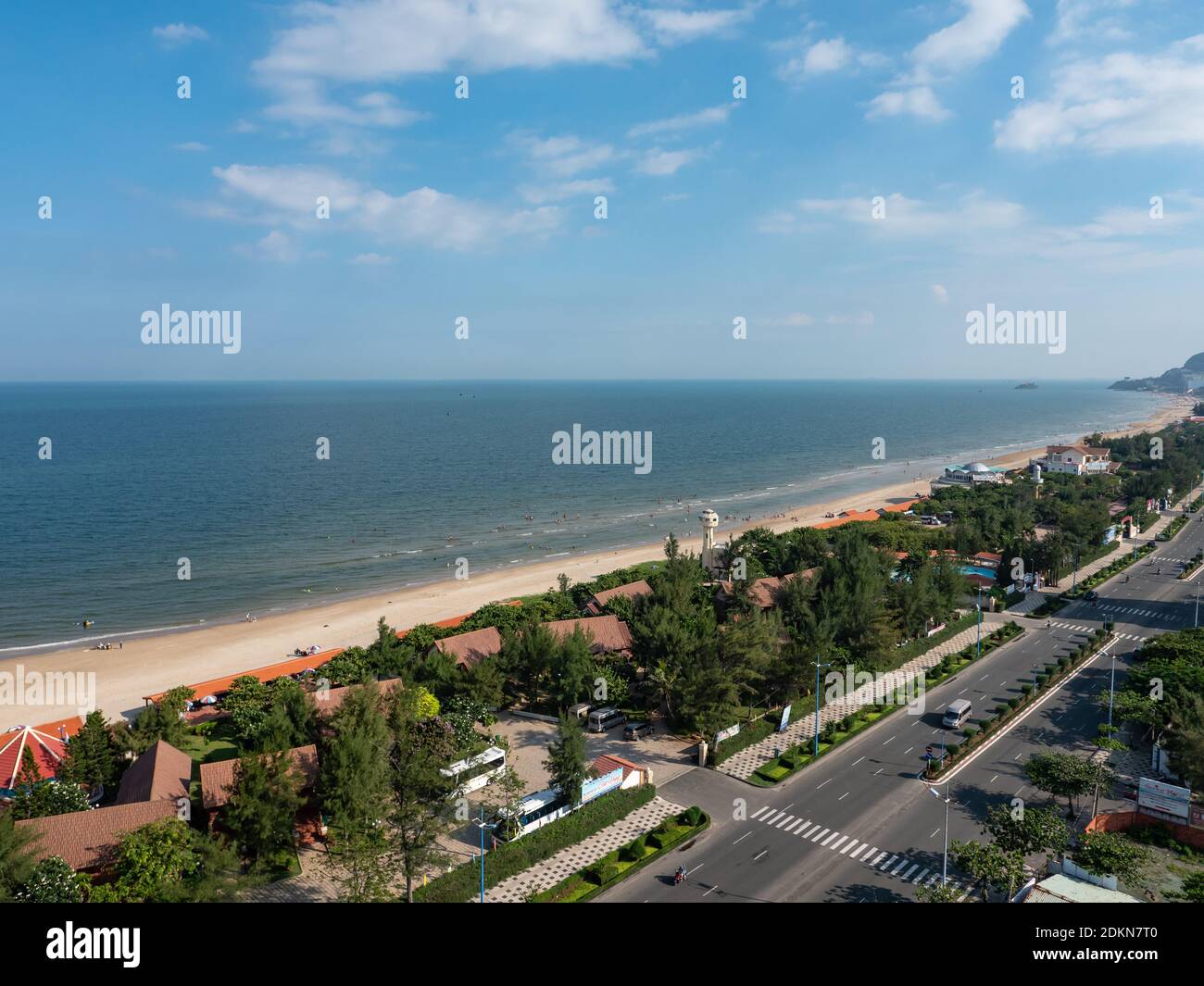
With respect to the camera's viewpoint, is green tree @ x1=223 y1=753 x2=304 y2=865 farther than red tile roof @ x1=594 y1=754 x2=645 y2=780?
No

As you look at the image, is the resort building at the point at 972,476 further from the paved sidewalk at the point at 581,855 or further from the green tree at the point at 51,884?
the green tree at the point at 51,884

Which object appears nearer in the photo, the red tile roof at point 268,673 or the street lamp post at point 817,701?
the street lamp post at point 817,701

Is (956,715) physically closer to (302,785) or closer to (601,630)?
(601,630)

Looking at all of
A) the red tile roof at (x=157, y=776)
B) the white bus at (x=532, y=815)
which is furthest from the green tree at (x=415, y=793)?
the red tile roof at (x=157, y=776)

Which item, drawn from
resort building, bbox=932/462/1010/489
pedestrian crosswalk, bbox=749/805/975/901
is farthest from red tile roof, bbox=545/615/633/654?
resort building, bbox=932/462/1010/489

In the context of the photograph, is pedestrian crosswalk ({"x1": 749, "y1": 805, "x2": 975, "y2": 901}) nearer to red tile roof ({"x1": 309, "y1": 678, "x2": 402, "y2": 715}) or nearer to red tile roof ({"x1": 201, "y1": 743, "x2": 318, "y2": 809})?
red tile roof ({"x1": 201, "y1": 743, "x2": 318, "y2": 809})

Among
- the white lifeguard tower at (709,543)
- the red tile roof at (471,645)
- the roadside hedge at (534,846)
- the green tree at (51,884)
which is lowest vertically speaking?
the roadside hedge at (534,846)

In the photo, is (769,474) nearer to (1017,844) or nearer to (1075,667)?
(1075,667)
